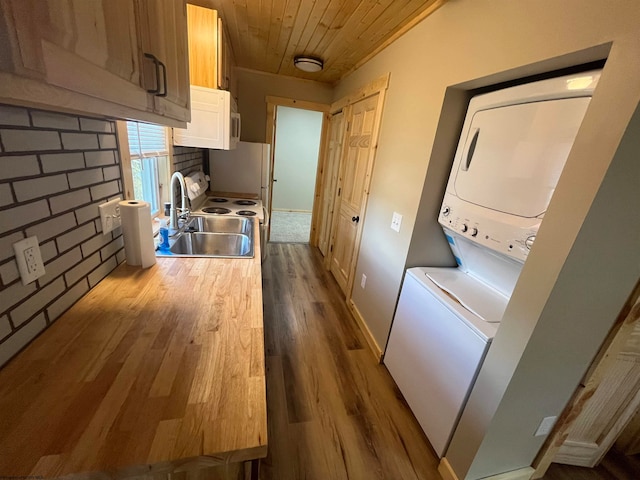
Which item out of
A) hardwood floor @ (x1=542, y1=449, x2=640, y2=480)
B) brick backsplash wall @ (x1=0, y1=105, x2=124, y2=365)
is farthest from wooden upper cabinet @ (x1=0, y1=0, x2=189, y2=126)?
hardwood floor @ (x1=542, y1=449, x2=640, y2=480)

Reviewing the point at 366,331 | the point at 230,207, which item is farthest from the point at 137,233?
the point at 366,331

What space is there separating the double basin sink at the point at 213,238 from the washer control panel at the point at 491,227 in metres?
1.18

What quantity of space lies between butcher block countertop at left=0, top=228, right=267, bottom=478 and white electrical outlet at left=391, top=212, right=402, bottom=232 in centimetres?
121

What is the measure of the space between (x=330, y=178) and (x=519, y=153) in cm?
276

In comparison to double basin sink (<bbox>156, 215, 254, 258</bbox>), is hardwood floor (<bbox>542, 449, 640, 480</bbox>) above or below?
below

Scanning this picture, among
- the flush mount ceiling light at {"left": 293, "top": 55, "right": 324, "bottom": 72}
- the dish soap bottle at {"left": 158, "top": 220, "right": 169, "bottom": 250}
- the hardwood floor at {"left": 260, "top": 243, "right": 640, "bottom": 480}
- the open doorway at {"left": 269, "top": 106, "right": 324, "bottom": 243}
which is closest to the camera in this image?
the hardwood floor at {"left": 260, "top": 243, "right": 640, "bottom": 480}

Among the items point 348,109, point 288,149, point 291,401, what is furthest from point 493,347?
point 288,149

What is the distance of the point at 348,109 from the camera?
9.61 ft

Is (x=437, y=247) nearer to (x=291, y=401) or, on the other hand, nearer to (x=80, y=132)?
(x=291, y=401)

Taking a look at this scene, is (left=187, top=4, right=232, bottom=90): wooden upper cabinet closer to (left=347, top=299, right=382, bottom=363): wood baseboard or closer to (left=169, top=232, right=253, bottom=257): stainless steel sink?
(left=169, top=232, right=253, bottom=257): stainless steel sink

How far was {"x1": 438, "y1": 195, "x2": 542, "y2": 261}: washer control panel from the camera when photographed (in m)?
1.02

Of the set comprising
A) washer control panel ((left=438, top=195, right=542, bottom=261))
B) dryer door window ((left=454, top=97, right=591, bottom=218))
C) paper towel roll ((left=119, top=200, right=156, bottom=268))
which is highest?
dryer door window ((left=454, top=97, right=591, bottom=218))

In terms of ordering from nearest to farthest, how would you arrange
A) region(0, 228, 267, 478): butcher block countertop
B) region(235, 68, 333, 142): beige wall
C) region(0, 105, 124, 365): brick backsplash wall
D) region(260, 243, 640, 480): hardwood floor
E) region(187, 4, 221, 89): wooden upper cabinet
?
1. region(0, 228, 267, 478): butcher block countertop
2. region(0, 105, 124, 365): brick backsplash wall
3. region(260, 243, 640, 480): hardwood floor
4. region(187, 4, 221, 89): wooden upper cabinet
5. region(235, 68, 333, 142): beige wall

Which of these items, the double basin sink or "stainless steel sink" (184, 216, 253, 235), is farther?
"stainless steel sink" (184, 216, 253, 235)
